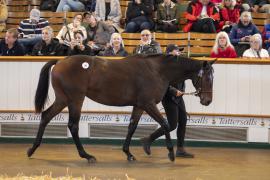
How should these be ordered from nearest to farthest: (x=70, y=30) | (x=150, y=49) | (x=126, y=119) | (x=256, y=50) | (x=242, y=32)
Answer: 1. (x=150, y=49)
2. (x=126, y=119)
3. (x=256, y=50)
4. (x=242, y=32)
5. (x=70, y=30)

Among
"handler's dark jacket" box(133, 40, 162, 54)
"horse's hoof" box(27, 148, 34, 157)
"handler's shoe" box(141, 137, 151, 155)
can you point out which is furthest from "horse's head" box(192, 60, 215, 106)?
"horse's hoof" box(27, 148, 34, 157)

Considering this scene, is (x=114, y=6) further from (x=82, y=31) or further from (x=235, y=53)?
(x=235, y=53)

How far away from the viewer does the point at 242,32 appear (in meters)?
16.9

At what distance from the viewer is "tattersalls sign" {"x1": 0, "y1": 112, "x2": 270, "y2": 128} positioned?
586 inches

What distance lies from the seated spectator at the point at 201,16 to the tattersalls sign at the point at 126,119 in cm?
337

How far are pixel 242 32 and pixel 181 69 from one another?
12.6 ft

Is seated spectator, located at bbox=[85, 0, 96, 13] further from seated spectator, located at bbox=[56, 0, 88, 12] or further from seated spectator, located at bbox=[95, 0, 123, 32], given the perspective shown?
seated spectator, located at bbox=[95, 0, 123, 32]

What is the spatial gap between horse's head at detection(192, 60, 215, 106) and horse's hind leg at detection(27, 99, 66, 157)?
2083mm

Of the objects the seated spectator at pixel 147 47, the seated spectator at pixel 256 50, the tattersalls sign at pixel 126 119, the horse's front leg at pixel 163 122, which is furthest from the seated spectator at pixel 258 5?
the horse's front leg at pixel 163 122

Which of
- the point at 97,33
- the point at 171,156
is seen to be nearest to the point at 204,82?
the point at 171,156

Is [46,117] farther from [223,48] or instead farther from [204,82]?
[223,48]

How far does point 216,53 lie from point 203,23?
2.70 metres

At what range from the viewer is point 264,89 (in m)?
14.8

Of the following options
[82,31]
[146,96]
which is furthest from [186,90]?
[82,31]
